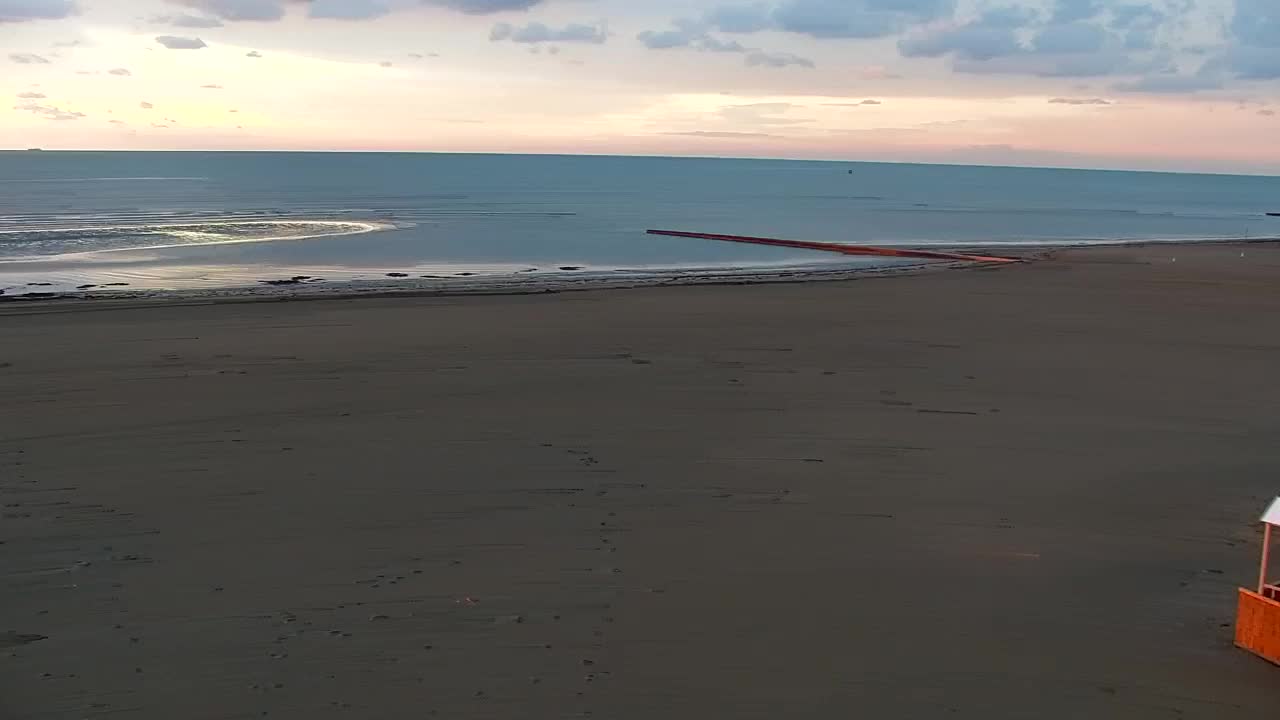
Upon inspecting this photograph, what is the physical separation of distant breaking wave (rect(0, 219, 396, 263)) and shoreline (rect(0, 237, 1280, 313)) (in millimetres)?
10526

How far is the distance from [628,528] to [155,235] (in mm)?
38398

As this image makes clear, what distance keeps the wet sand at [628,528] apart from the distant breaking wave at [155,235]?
68.2ft

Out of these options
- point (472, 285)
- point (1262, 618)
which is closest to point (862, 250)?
point (472, 285)

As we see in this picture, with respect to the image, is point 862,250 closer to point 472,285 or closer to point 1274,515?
point 472,285

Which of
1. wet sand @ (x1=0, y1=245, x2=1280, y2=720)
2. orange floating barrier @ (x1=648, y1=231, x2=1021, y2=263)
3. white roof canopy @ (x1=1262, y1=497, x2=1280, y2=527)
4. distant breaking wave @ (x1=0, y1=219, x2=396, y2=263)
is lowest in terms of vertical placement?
wet sand @ (x1=0, y1=245, x2=1280, y2=720)

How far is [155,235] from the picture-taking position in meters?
40.6

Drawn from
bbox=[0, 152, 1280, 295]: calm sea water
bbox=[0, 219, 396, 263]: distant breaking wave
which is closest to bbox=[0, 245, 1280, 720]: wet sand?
bbox=[0, 152, 1280, 295]: calm sea water

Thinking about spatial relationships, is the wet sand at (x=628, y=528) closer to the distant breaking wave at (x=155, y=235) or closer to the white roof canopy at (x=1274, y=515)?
the white roof canopy at (x=1274, y=515)

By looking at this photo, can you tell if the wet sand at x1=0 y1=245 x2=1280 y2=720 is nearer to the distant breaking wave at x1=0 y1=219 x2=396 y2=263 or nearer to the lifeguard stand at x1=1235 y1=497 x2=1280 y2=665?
the lifeguard stand at x1=1235 y1=497 x2=1280 y2=665

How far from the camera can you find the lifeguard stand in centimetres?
539

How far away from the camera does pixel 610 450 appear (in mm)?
A: 9523

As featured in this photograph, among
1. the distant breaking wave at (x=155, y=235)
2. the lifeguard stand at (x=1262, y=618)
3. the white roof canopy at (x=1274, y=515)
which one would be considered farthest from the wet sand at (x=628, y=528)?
the distant breaking wave at (x=155, y=235)

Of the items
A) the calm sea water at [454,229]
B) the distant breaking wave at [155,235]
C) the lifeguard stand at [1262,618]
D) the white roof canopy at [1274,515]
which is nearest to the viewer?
the white roof canopy at [1274,515]

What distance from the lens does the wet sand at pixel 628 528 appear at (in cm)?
535
